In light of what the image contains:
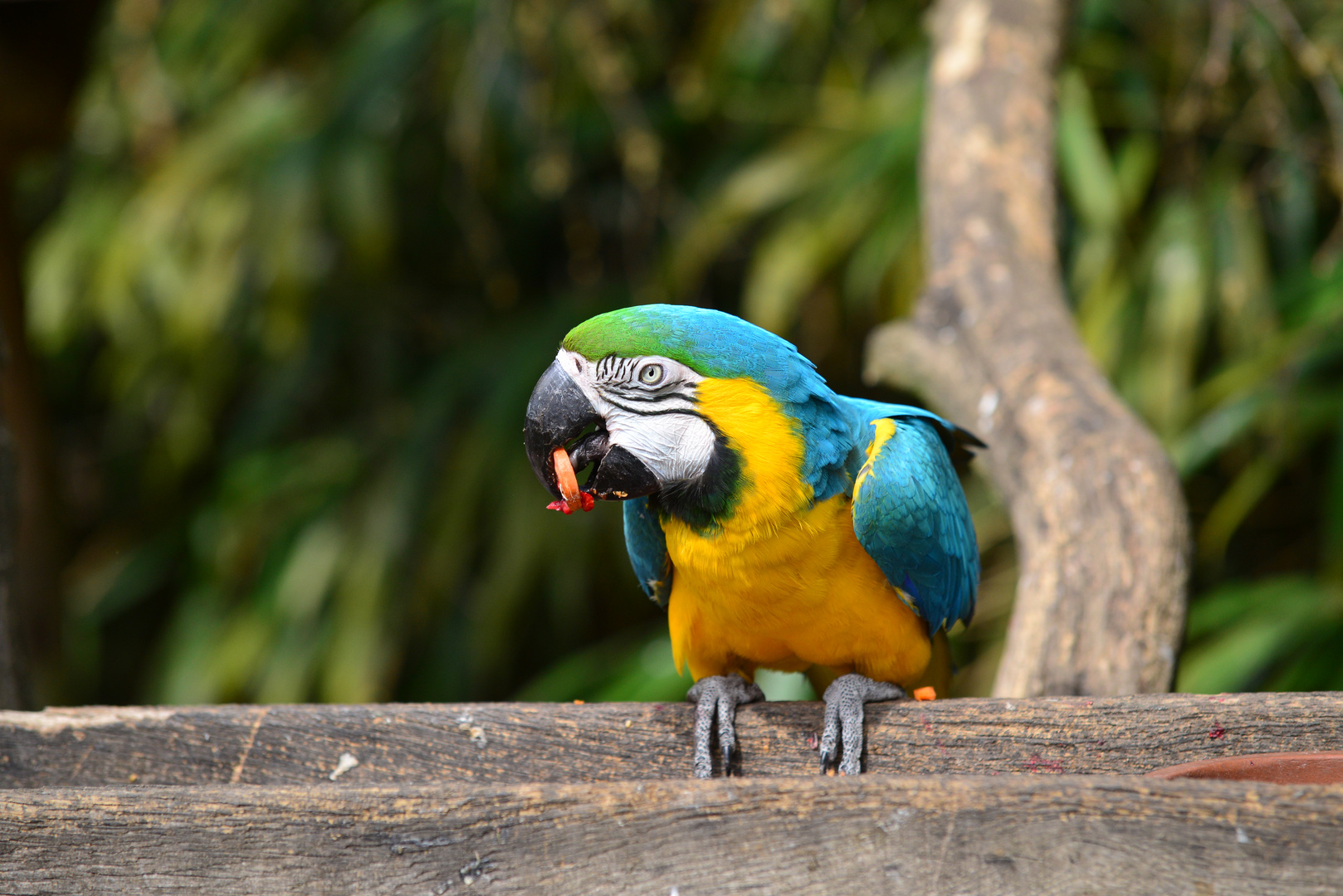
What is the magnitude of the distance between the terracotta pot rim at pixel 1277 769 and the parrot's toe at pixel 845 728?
0.30 metres

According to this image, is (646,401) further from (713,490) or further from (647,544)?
(647,544)

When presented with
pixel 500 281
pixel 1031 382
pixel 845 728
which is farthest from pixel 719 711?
pixel 500 281

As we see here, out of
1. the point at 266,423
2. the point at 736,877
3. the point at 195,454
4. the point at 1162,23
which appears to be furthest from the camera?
the point at 195,454

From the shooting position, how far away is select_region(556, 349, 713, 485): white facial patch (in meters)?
1.13

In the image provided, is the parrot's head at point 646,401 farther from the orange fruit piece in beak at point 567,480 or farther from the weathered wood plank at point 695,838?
the weathered wood plank at point 695,838

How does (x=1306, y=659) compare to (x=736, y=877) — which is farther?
(x=1306, y=659)

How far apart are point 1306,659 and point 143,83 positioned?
3.88 m

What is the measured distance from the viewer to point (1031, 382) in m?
1.56

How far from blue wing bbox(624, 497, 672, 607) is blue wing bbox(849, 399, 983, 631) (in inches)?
9.8

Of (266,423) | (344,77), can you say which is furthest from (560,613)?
(344,77)

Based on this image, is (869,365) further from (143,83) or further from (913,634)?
(143,83)

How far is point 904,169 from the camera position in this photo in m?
2.70

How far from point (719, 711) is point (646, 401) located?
347mm

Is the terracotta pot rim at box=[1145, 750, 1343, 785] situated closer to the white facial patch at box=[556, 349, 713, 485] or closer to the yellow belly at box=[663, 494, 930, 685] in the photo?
the yellow belly at box=[663, 494, 930, 685]
